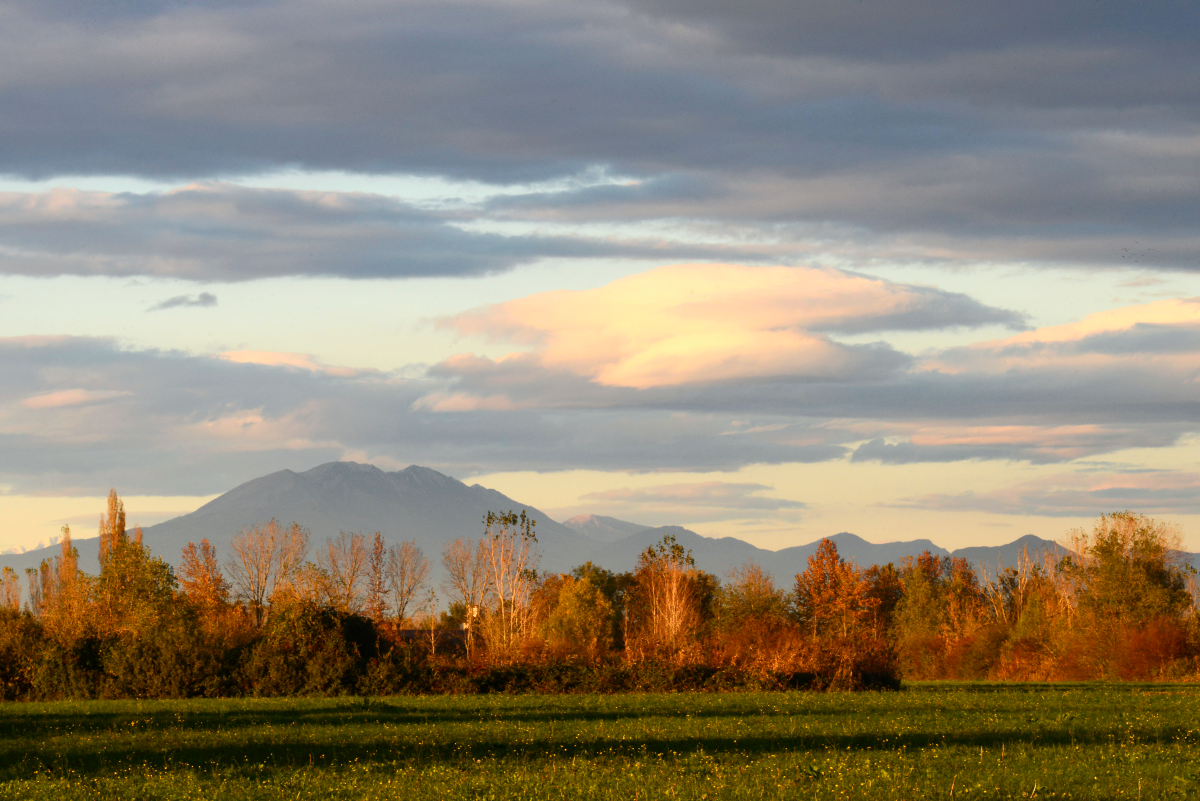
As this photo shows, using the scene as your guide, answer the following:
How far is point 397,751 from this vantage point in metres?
24.4

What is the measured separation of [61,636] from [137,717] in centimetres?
1797

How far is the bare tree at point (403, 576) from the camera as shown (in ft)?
412

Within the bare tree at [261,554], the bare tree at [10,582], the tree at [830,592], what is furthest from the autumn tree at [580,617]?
the bare tree at [10,582]

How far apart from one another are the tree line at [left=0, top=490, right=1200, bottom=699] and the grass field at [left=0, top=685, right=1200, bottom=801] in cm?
786

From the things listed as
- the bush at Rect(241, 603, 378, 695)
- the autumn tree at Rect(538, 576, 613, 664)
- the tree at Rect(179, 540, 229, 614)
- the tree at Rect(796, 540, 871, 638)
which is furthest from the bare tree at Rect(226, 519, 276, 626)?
the bush at Rect(241, 603, 378, 695)

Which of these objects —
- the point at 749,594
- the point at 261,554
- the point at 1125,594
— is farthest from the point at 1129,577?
the point at 261,554

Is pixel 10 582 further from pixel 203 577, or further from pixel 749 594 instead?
pixel 749 594

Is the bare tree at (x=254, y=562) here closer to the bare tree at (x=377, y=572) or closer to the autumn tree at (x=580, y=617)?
the bare tree at (x=377, y=572)

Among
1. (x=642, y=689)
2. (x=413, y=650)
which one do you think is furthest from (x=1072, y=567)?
(x=413, y=650)

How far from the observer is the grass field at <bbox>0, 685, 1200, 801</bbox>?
1902cm

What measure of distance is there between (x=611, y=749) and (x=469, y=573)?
301 feet

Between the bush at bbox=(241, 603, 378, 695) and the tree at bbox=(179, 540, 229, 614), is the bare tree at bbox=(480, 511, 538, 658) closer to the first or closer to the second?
the tree at bbox=(179, 540, 229, 614)

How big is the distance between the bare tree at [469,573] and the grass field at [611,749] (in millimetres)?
61414

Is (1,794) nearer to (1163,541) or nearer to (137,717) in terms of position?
(137,717)
